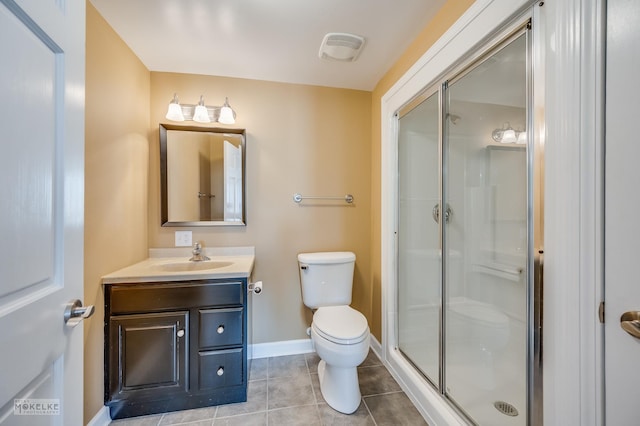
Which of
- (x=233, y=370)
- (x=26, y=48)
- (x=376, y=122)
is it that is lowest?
(x=233, y=370)

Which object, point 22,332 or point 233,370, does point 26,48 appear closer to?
point 22,332

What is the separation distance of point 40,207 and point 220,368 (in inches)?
51.7

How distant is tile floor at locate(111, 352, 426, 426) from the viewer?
137cm

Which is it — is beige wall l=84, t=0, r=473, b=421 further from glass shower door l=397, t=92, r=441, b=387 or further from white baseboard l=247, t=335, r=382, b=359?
glass shower door l=397, t=92, r=441, b=387

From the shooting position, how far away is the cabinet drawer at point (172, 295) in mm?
1365

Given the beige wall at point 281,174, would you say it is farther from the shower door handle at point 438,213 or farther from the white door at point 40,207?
the white door at point 40,207

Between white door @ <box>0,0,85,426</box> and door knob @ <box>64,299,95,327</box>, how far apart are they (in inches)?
0.6

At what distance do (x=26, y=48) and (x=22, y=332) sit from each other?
1.93 feet

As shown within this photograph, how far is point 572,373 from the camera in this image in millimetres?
748

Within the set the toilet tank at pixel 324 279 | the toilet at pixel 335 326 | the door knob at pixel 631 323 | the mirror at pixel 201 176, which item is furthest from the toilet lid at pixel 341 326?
the door knob at pixel 631 323

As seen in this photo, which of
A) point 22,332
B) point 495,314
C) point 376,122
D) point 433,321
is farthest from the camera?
point 376,122

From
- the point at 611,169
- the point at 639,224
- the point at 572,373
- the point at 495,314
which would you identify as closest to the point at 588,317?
the point at 572,373

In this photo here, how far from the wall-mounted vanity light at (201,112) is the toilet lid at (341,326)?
1.56m

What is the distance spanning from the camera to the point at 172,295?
1418mm
